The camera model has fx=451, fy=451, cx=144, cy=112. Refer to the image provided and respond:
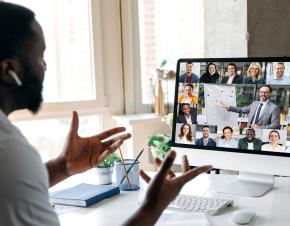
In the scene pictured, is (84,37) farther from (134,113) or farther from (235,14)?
(235,14)

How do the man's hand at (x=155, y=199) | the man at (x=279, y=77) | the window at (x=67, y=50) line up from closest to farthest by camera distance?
1. the man's hand at (x=155, y=199)
2. the man at (x=279, y=77)
3. the window at (x=67, y=50)

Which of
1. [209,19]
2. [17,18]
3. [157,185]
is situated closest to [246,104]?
[157,185]

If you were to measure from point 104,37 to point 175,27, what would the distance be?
523mm

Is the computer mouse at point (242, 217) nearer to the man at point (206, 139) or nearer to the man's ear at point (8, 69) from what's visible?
the man at point (206, 139)

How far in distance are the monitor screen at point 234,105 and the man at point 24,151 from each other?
0.53 metres

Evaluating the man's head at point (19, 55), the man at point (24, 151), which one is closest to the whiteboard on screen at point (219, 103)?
the man at point (24, 151)

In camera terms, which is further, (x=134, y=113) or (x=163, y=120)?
(x=134, y=113)

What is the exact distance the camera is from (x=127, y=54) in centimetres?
299

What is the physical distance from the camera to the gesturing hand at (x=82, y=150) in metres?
1.46

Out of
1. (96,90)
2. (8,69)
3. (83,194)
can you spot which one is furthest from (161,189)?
(96,90)

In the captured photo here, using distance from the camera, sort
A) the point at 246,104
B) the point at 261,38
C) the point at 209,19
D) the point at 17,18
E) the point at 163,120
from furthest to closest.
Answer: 1. the point at 163,120
2. the point at 209,19
3. the point at 261,38
4. the point at 246,104
5. the point at 17,18

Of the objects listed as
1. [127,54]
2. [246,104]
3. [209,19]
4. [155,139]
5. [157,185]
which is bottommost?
[155,139]

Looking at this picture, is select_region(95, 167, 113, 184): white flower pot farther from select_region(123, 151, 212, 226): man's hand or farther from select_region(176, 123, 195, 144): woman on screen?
select_region(123, 151, 212, 226): man's hand

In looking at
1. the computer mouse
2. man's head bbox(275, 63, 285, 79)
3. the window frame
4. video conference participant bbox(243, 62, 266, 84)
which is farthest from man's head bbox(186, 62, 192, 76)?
the window frame
